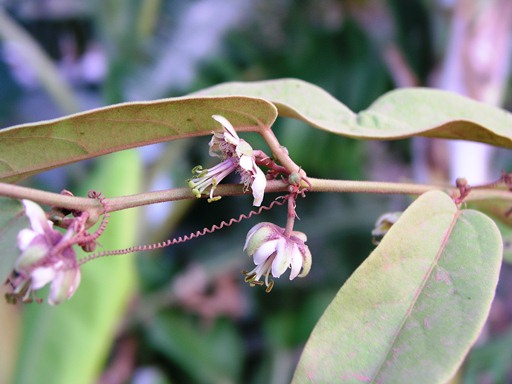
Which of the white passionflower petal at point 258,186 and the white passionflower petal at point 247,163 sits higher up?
the white passionflower petal at point 247,163

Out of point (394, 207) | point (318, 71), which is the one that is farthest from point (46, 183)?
point (394, 207)

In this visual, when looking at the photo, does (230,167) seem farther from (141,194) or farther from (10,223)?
(10,223)

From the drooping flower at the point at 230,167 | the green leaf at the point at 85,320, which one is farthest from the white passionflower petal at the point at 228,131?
the green leaf at the point at 85,320

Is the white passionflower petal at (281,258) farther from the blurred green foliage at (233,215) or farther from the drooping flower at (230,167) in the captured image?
the blurred green foliage at (233,215)

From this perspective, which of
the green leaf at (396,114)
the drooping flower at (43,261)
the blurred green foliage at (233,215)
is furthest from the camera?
the blurred green foliage at (233,215)

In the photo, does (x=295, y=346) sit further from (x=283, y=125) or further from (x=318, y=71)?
(x=318, y=71)

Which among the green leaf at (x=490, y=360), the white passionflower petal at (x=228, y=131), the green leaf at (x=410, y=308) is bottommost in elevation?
the green leaf at (x=410, y=308)
